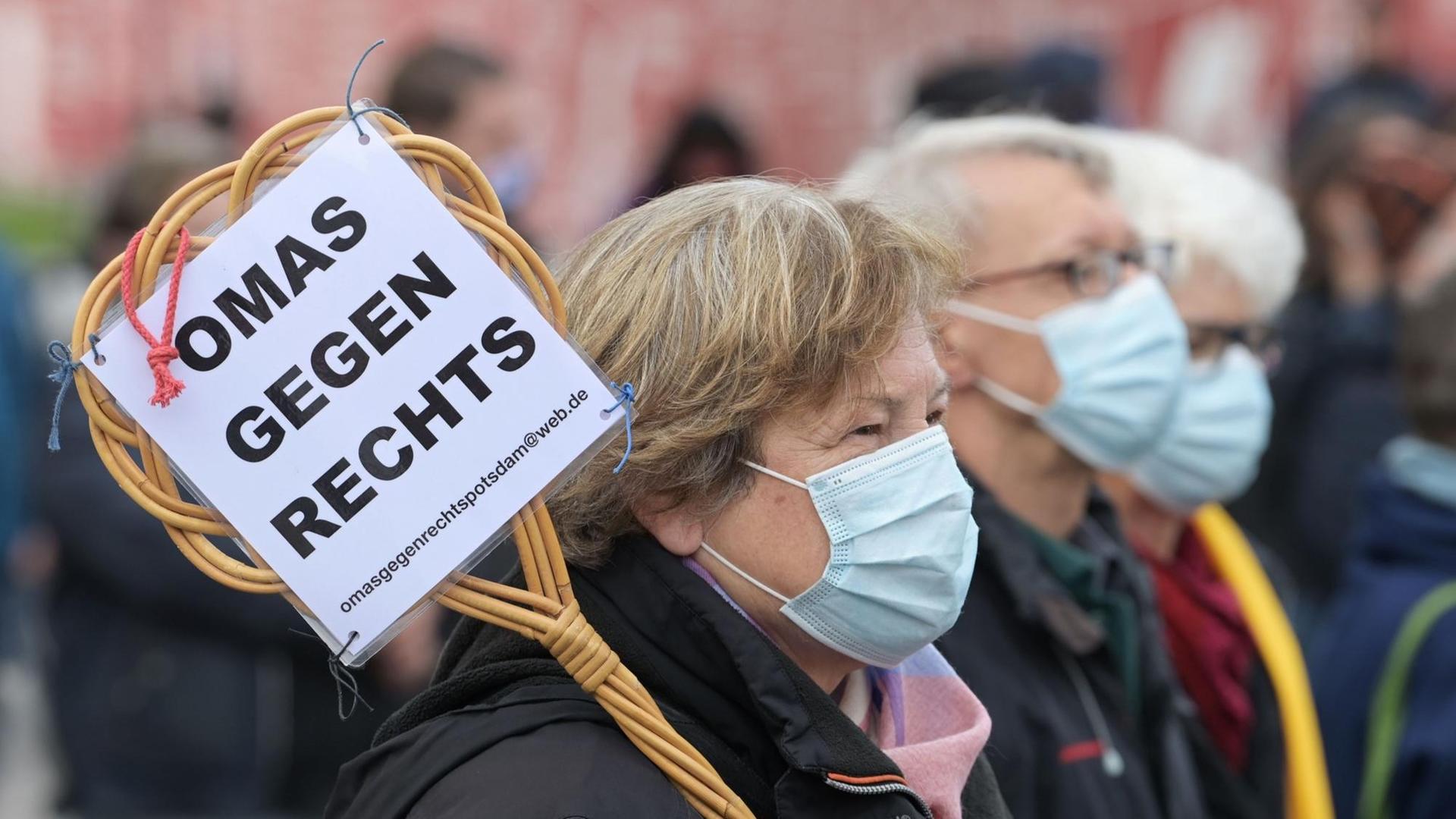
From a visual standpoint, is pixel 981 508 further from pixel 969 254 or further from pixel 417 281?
pixel 417 281

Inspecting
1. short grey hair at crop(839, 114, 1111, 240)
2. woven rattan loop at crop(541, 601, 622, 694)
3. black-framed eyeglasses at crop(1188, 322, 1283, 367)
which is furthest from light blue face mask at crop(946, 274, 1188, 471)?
woven rattan loop at crop(541, 601, 622, 694)

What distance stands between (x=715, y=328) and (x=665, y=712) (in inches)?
18.6

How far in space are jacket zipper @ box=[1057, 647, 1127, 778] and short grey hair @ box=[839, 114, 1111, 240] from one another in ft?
2.82

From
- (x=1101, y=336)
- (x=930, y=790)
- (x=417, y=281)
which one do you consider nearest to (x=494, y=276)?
(x=417, y=281)

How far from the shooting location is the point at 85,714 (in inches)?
175

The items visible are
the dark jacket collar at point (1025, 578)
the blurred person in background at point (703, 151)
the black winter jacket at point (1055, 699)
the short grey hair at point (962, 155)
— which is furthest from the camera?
the blurred person in background at point (703, 151)

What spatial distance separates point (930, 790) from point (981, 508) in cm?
93

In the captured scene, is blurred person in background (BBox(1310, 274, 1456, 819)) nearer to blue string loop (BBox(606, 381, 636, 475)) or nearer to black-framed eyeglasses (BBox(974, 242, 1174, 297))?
black-framed eyeglasses (BBox(974, 242, 1174, 297))

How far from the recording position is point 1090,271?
341cm

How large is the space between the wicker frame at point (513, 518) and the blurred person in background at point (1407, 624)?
2.04 meters

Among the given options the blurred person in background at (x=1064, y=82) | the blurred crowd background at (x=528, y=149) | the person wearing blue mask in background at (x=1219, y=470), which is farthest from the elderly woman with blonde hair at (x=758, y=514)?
the blurred person in background at (x=1064, y=82)

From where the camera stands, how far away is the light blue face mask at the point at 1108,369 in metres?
3.32

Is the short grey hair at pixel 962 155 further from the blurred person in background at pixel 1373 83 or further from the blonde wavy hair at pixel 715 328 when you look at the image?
the blurred person in background at pixel 1373 83

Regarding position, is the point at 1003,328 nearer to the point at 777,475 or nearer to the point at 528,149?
the point at 777,475
